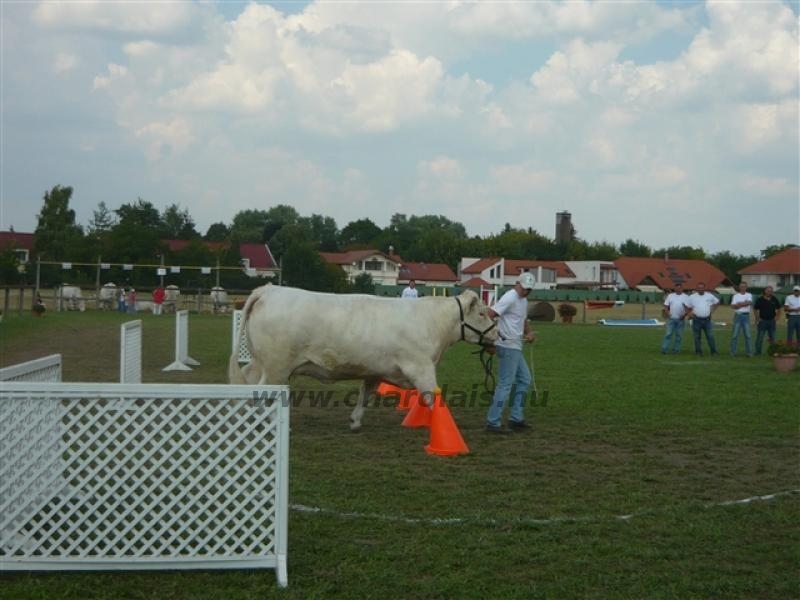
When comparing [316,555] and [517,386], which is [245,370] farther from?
[316,555]

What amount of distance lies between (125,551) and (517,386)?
6.43 meters

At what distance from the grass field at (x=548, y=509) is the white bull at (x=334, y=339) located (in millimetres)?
796

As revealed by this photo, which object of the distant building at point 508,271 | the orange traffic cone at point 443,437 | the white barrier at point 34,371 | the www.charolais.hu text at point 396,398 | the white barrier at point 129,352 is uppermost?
the distant building at point 508,271

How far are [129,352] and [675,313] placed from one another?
15.7 meters

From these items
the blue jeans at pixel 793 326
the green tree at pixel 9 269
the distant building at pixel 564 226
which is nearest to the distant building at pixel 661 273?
the distant building at pixel 564 226

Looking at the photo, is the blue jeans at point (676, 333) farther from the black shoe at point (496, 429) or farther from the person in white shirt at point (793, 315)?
the black shoe at point (496, 429)

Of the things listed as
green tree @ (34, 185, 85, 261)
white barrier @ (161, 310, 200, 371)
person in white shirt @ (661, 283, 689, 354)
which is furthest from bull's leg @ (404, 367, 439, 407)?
green tree @ (34, 185, 85, 261)

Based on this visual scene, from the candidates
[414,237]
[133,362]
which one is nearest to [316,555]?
[133,362]

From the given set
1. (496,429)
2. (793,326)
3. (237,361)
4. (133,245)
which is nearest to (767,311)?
(793,326)

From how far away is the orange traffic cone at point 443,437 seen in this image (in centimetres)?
948

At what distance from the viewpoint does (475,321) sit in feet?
36.9

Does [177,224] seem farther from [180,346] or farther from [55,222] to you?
[180,346]

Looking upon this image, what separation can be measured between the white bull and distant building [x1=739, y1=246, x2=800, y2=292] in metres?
81.5

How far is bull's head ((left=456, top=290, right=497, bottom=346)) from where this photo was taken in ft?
36.6
